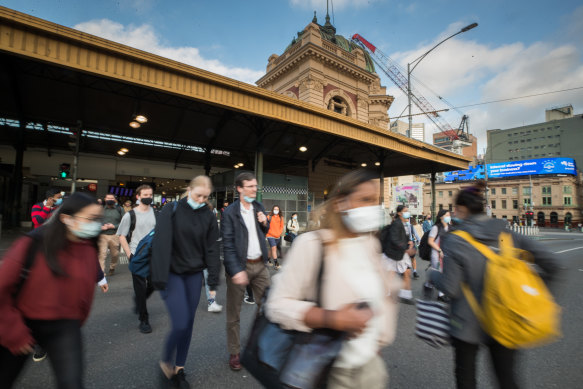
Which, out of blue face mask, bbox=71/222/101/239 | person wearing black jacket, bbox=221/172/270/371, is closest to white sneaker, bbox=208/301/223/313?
person wearing black jacket, bbox=221/172/270/371

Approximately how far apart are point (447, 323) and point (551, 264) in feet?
2.66

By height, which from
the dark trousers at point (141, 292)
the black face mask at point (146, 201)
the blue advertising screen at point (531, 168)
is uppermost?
the blue advertising screen at point (531, 168)

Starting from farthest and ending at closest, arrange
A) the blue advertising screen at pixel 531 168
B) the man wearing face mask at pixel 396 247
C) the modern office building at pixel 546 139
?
the modern office building at pixel 546 139, the blue advertising screen at pixel 531 168, the man wearing face mask at pixel 396 247

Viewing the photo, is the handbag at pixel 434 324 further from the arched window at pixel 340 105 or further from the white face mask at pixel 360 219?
the arched window at pixel 340 105

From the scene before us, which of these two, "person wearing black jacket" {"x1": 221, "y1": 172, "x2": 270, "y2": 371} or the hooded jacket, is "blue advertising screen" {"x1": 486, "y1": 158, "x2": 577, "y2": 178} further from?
"person wearing black jacket" {"x1": 221, "y1": 172, "x2": 270, "y2": 371}

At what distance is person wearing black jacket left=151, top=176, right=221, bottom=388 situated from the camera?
2.47 metres

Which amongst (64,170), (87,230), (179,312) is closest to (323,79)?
(64,170)

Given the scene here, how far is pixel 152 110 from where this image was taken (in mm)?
12945

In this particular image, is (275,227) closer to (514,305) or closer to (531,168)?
(514,305)

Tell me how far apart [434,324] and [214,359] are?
236 cm

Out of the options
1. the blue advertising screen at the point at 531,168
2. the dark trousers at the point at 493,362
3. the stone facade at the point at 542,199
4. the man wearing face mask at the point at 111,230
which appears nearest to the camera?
the dark trousers at the point at 493,362

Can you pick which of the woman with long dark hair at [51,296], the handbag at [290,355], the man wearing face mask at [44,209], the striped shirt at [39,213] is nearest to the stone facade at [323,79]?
the man wearing face mask at [44,209]

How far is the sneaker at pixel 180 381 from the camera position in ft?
8.13

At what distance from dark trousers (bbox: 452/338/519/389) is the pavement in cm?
58
